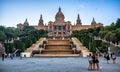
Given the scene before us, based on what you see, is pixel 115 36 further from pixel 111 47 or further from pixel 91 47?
pixel 91 47

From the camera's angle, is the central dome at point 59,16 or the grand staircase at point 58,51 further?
the central dome at point 59,16

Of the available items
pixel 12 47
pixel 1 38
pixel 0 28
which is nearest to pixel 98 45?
pixel 12 47

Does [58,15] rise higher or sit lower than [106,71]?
higher

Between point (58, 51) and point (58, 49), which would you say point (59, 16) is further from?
point (58, 51)

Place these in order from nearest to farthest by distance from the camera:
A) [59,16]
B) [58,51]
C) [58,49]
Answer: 1. [58,51]
2. [58,49]
3. [59,16]

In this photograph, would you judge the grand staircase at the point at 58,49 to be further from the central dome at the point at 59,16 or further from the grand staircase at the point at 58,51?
the central dome at the point at 59,16

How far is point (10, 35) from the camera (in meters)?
50.5

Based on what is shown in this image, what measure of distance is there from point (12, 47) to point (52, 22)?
71265mm

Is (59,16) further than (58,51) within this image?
Yes

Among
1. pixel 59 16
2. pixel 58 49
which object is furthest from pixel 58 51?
pixel 59 16

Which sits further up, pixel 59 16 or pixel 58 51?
pixel 59 16

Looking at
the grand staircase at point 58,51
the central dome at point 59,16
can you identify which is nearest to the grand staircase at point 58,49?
the grand staircase at point 58,51

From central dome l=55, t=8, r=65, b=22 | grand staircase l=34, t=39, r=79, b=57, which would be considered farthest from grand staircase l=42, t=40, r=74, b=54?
central dome l=55, t=8, r=65, b=22

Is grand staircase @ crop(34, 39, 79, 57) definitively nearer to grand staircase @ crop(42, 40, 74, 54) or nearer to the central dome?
grand staircase @ crop(42, 40, 74, 54)
